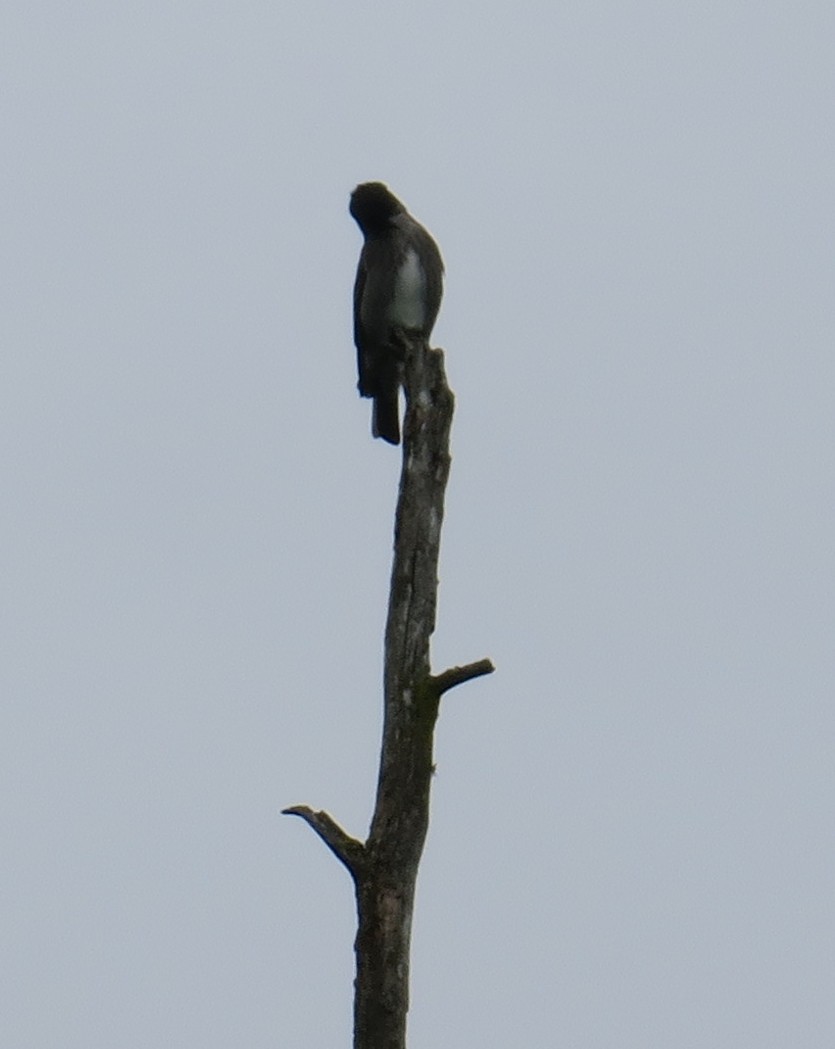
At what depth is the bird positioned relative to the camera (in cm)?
1193

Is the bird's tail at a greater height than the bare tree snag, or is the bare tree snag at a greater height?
the bird's tail

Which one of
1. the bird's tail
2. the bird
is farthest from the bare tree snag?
the bird's tail

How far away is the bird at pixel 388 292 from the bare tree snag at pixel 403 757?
144 inches

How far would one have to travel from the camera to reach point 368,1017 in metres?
7.55

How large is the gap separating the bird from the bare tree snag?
3650 millimetres

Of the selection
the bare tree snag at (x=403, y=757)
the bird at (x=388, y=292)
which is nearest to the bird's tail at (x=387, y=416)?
the bird at (x=388, y=292)

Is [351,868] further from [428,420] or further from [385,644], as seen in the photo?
[428,420]

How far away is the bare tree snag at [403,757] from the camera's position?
7551 millimetres

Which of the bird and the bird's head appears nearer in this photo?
the bird

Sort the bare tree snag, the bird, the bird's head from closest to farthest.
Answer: the bare tree snag
the bird
the bird's head

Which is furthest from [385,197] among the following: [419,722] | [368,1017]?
[368,1017]

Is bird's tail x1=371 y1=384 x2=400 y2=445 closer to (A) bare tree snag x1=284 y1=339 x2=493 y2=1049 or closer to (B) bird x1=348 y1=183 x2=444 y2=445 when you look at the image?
(B) bird x1=348 y1=183 x2=444 y2=445

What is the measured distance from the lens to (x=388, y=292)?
1198 centimetres

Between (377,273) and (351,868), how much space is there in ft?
16.9
